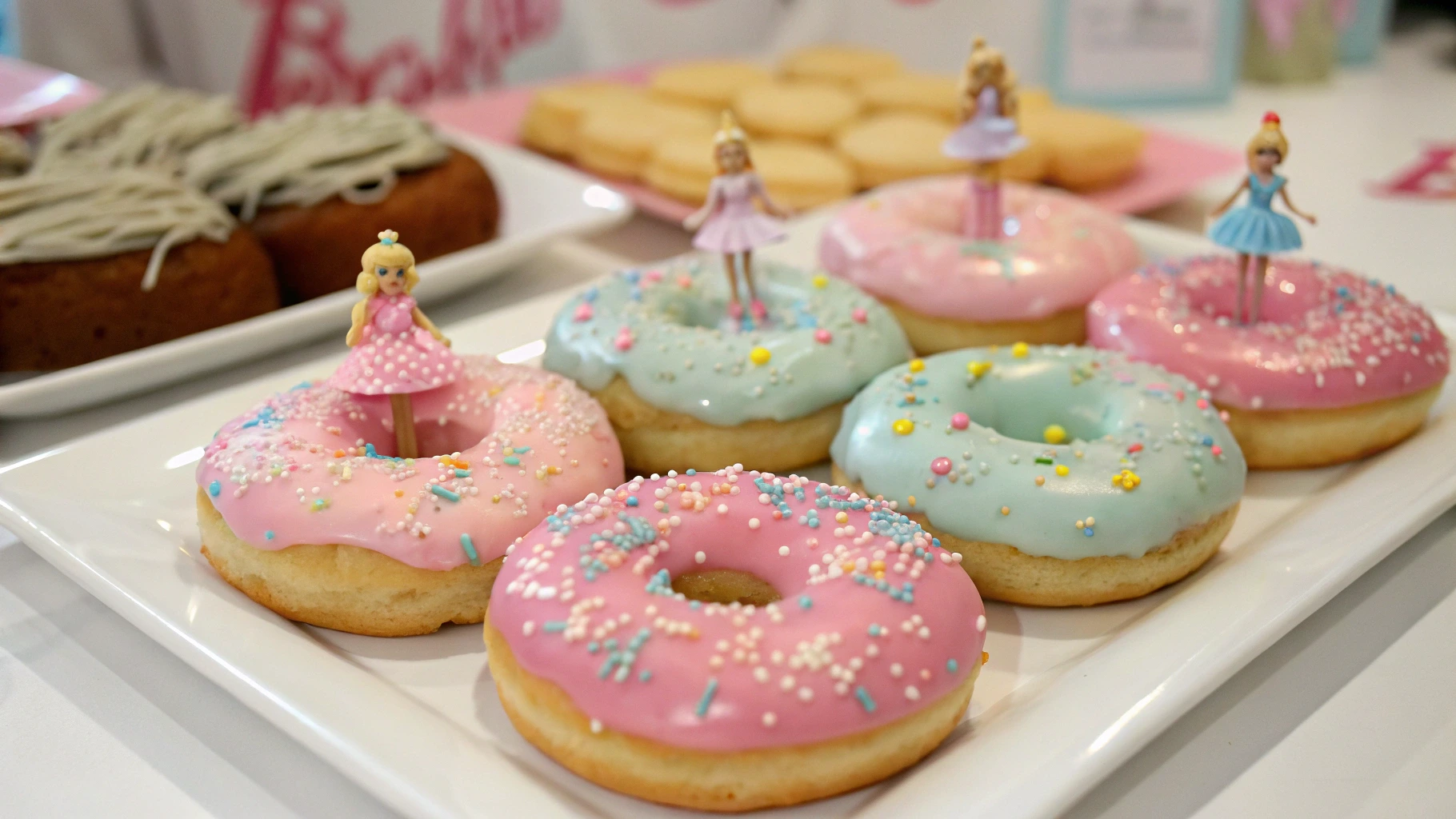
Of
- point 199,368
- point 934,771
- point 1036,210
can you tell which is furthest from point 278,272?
point 934,771

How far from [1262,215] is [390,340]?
1311 millimetres

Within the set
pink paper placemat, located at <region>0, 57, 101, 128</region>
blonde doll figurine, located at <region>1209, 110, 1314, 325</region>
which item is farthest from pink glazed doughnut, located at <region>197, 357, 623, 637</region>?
pink paper placemat, located at <region>0, 57, 101, 128</region>

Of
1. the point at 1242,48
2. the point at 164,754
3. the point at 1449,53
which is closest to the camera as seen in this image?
the point at 164,754

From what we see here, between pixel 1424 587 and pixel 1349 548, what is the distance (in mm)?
162

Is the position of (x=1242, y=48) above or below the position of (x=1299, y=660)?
above

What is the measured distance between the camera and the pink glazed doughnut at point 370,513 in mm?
1443

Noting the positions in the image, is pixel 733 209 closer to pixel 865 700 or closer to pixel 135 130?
pixel 865 700

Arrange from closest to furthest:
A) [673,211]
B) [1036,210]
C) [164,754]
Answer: [164,754] < [1036,210] < [673,211]

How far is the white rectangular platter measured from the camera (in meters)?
1.19

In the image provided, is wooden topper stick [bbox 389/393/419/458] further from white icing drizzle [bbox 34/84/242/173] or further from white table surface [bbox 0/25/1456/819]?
white icing drizzle [bbox 34/84/242/173]

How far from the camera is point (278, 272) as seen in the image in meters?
2.43

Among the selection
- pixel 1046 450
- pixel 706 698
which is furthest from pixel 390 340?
pixel 1046 450

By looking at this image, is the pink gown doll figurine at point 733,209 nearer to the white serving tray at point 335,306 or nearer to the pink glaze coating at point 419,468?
the pink glaze coating at point 419,468

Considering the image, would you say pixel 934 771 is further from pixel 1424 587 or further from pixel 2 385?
pixel 2 385
